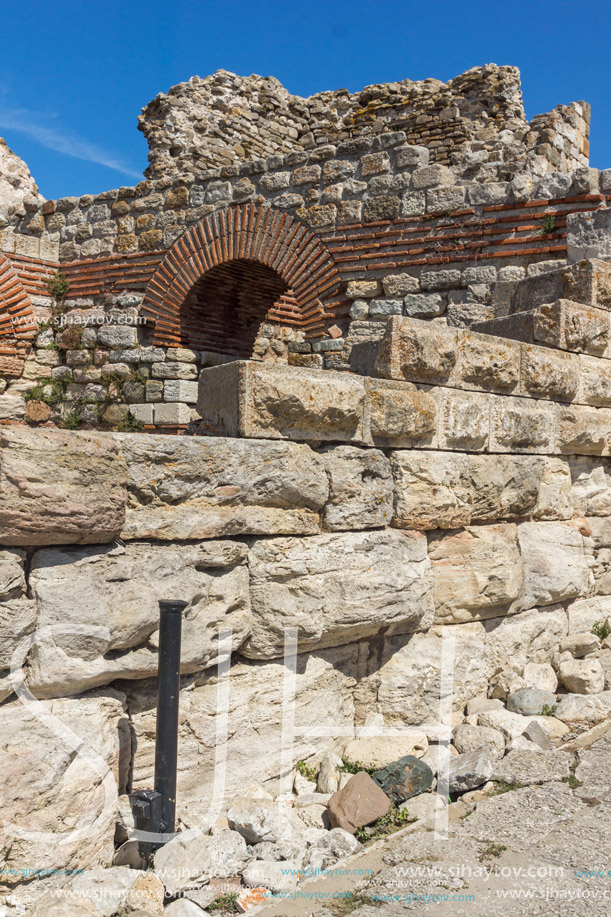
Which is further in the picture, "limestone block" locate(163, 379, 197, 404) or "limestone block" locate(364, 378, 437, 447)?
"limestone block" locate(163, 379, 197, 404)

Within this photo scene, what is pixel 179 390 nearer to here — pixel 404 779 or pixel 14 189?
pixel 14 189

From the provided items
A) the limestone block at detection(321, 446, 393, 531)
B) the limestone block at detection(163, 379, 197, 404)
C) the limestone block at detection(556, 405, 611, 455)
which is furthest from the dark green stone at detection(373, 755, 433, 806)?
the limestone block at detection(163, 379, 197, 404)

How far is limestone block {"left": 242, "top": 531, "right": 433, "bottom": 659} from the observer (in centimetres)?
283

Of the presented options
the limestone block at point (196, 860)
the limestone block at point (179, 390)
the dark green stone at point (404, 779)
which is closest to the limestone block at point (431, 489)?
the dark green stone at point (404, 779)

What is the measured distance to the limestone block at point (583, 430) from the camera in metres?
4.27

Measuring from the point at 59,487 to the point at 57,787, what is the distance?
839 mm

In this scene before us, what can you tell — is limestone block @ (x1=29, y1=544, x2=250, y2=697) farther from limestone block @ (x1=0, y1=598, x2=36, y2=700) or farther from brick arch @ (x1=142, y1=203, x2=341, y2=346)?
brick arch @ (x1=142, y1=203, x2=341, y2=346)

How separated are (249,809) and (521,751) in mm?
1124

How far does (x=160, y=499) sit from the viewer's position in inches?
101

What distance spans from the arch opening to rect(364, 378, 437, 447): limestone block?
17.4ft

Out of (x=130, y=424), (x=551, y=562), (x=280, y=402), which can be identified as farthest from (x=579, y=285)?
(x=130, y=424)

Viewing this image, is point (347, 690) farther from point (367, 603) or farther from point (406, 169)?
point (406, 169)

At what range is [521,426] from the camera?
3947 mm

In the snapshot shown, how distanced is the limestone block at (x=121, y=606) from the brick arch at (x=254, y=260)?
17.1 ft
